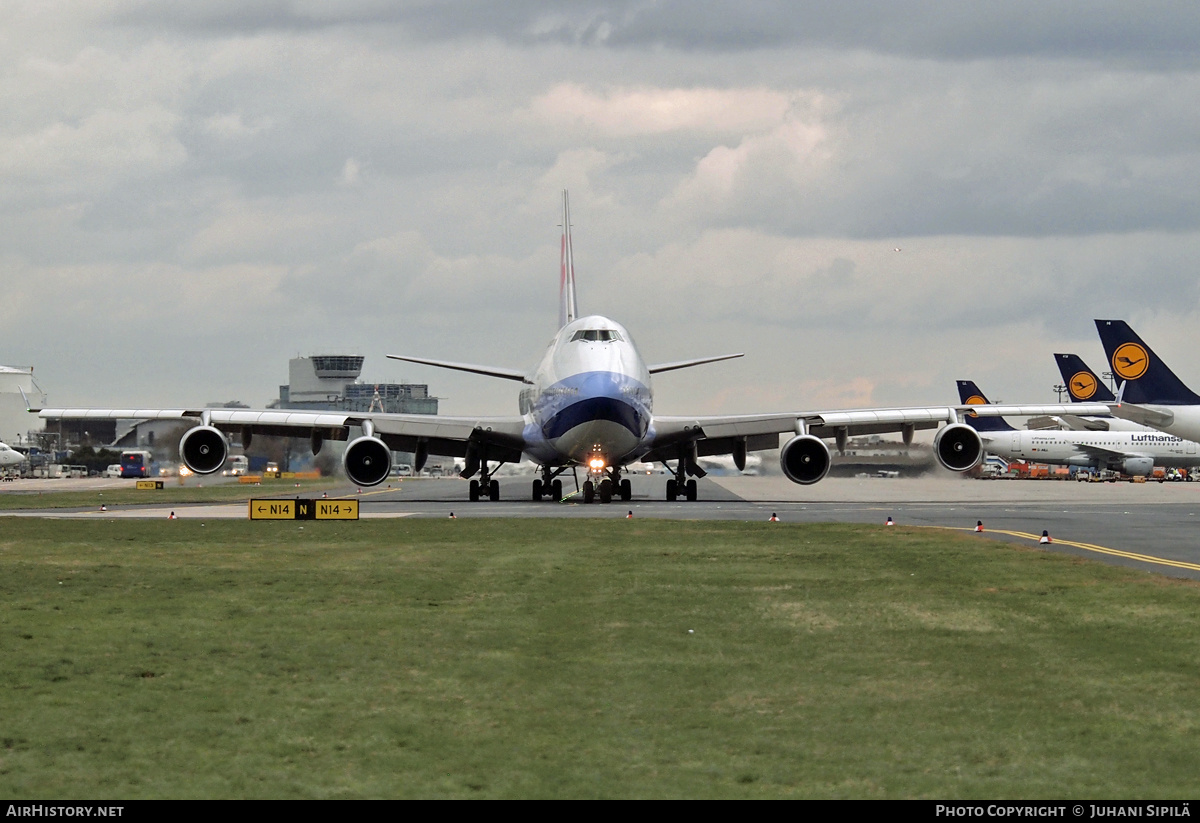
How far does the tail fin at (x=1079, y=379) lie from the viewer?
9431cm

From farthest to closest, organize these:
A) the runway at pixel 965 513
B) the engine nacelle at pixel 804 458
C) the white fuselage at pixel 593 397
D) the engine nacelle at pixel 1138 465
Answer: the engine nacelle at pixel 1138 465 → the engine nacelle at pixel 804 458 → the white fuselage at pixel 593 397 → the runway at pixel 965 513

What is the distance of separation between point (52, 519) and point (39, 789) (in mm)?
31594

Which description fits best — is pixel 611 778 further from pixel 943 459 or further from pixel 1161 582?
pixel 943 459

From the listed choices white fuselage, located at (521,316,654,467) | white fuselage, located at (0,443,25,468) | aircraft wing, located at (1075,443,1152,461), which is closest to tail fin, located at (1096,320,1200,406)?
white fuselage, located at (521,316,654,467)

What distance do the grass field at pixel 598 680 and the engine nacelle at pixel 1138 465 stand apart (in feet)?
308

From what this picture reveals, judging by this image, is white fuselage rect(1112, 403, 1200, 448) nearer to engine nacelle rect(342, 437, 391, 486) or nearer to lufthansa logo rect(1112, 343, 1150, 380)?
lufthansa logo rect(1112, 343, 1150, 380)

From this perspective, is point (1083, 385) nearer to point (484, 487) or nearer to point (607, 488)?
point (607, 488)

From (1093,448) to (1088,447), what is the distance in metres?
0.56

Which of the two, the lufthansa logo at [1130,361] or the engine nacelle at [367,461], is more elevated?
the lufthansa logo at [1130,361]

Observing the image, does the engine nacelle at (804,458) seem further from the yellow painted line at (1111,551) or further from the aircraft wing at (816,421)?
the yellow painted line at (1111,551)

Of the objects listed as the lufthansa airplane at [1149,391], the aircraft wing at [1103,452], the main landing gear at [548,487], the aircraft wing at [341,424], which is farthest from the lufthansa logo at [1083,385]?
the aircraft wing at [341,424]

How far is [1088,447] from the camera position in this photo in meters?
114

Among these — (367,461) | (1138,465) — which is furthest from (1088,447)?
(367,461)

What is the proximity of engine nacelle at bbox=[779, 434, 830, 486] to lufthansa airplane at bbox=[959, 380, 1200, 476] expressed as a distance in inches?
2639
